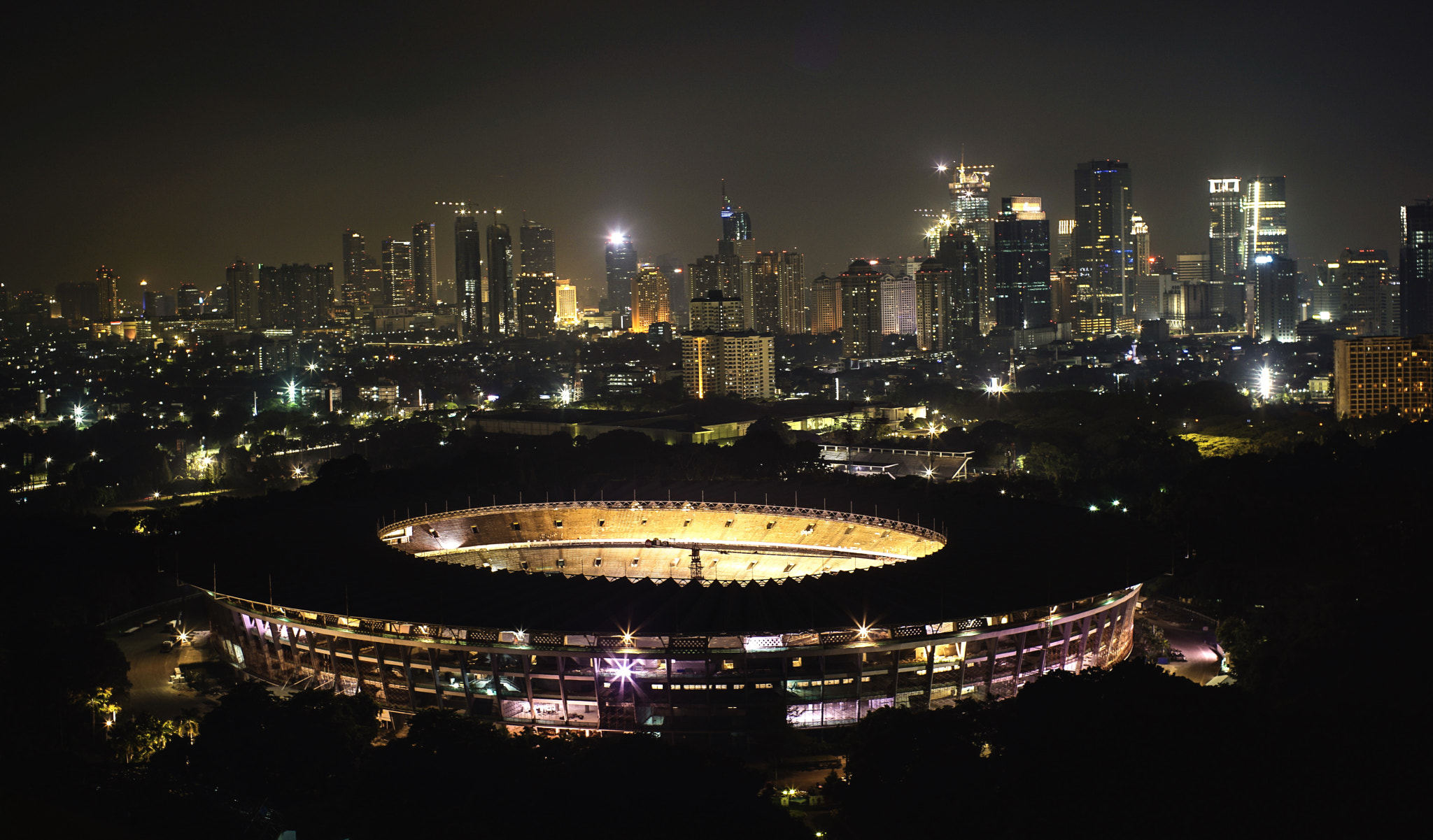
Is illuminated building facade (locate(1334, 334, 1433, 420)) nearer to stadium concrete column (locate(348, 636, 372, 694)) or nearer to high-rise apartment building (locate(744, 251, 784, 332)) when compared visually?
stadium concrete column (locate(348, 636, 372, 694))

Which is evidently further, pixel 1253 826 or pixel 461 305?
pixel 461 305

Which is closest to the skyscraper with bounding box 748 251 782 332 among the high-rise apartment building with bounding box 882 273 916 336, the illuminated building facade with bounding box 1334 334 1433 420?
the high-rise apartment building with bounding box 882 273 916 336

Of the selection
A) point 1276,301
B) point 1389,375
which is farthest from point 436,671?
point 1276,301

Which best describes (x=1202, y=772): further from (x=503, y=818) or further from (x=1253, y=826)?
(x=503, y=818)

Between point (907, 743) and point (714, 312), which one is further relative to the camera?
point (714, 312)

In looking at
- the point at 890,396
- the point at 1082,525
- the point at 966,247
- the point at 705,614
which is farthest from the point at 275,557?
the point at 966,247

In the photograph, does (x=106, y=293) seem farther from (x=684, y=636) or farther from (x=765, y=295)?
(x=684, y=636)
